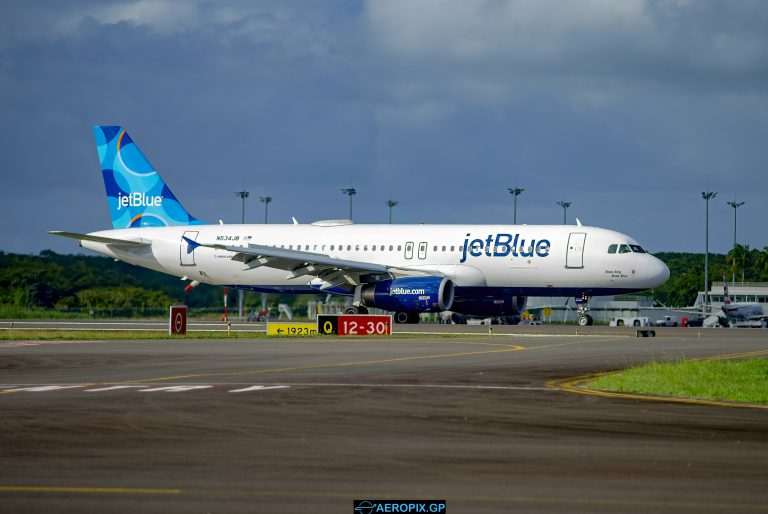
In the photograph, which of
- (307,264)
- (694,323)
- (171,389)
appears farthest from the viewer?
(694,323)

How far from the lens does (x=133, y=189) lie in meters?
73.1

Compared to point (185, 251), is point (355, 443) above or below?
below

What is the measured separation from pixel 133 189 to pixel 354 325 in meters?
24.6

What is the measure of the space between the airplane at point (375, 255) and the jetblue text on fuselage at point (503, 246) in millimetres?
61

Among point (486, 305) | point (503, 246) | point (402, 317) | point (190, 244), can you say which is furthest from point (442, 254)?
point (190, 244)

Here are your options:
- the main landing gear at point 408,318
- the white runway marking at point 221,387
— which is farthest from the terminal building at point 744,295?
the white runway marking at point 221,387

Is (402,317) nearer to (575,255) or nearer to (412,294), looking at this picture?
(412,294)

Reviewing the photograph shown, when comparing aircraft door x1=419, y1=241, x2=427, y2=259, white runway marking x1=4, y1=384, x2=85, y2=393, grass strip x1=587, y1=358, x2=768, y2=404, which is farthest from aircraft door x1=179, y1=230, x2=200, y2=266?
white runway marking x1=4, y1=384, x2=85, y2=393

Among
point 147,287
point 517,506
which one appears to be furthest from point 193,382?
point 147,287

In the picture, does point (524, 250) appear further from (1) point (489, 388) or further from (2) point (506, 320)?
(1) point (489, 388)

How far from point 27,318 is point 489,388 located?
2432 inches

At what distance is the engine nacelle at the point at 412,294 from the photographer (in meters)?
60.9

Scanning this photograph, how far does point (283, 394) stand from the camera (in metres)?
23.3

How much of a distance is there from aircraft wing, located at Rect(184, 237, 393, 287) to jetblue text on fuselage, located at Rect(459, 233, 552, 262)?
4738mm
